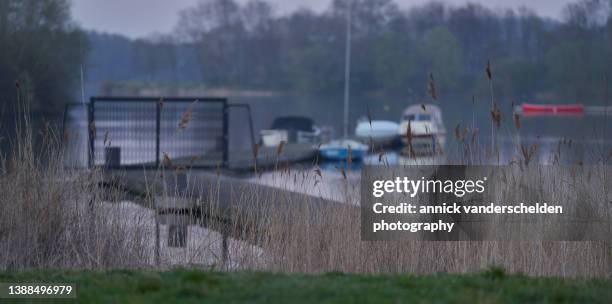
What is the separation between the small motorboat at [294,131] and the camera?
3522cm

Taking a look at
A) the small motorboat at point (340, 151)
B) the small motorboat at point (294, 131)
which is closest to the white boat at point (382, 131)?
the small motorboat at point (294, 131)

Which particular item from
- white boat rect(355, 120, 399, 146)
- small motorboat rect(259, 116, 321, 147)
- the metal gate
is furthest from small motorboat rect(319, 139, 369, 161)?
the metal gate

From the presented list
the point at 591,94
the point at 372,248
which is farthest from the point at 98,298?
the point at 591,94

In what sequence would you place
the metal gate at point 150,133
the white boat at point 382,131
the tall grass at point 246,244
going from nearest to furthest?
the tall grass at point 246,244, the metal gate at point 150,133, the white boat at point 382,131

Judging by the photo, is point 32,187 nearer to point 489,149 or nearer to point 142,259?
point 142,259

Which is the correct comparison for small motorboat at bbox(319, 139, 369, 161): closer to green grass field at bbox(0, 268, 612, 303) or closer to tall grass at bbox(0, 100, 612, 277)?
tall grass at bbox(0, 100, 612, 277)

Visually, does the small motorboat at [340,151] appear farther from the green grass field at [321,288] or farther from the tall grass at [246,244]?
the green grass field at [321,288]

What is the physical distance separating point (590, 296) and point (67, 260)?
4568mm

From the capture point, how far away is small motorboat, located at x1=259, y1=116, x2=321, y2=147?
116ft

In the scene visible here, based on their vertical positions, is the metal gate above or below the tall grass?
above

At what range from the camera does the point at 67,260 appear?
27.1 ft

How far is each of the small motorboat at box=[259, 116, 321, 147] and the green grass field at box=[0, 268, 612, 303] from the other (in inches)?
1110

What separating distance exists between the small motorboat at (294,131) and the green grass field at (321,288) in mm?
28188

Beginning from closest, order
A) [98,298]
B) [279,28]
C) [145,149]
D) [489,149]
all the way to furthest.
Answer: [98,298] < [489,149] < [145,149] < [279,28]
